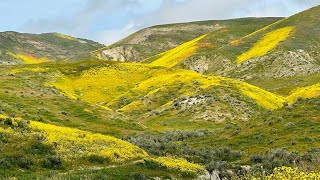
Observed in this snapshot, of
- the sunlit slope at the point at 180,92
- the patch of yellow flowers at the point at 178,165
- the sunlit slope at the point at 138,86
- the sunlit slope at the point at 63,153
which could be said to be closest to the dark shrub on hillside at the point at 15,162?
the sunlit slope at the point at 63,153

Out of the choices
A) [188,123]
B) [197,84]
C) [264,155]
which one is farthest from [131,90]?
[264,155]

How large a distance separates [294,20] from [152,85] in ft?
288

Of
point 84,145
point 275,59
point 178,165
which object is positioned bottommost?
point 178,165

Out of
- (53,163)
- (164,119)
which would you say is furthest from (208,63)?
(53,163)

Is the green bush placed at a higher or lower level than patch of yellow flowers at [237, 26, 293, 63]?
lower

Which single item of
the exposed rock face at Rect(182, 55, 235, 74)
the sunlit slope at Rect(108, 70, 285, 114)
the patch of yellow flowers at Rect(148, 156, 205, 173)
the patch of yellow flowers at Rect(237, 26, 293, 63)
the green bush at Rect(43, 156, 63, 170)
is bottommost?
the patch of yellow flowers at Rect(148, 156, 205, 173)

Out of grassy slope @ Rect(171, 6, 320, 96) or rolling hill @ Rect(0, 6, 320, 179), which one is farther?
grassy slope @ Rect(171, 6, 320, 96)

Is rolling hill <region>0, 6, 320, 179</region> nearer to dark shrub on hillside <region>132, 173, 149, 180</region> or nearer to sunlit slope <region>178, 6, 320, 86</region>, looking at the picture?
dark shrub on hillside <region>132, 173, 149, 180</region>

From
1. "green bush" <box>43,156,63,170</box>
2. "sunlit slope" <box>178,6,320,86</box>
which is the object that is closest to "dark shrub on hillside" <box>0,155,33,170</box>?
"green bush" <box>43,156,63,170</box>

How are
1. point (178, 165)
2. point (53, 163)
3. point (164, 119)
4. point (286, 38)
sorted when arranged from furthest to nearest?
point (286, 38)
point (164, 119)
point (178, 165)
point (53, 163)

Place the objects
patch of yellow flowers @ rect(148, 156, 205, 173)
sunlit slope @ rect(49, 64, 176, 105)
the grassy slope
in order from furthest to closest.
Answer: the grassy slope, sunlit slope @ rect(49, 64, 176, 105), patch of yellow flowers @ rect(148, 156, 205, 173)

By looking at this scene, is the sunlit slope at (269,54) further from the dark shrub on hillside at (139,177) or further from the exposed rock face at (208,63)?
the dark shrub on hillside at (139,177)

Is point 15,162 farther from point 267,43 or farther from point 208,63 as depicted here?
point 267,43

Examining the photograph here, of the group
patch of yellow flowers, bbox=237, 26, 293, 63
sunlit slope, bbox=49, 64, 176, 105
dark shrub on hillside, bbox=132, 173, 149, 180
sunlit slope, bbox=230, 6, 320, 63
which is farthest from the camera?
patch of yellow flowers, bbox=237, 26, 293, 63
